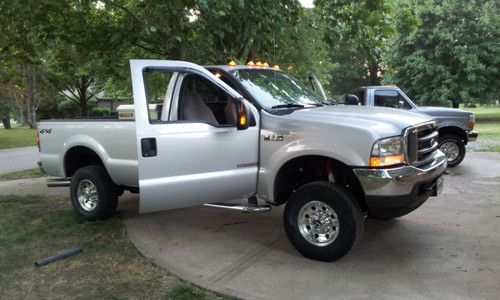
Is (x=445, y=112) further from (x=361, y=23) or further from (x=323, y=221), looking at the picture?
(x=323, y=221)

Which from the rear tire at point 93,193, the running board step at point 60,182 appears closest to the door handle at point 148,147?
the rear tire at point 93,193

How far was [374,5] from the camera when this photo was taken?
8875mm

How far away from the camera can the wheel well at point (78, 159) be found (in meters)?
6.95

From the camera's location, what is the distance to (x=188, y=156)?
5219 mm

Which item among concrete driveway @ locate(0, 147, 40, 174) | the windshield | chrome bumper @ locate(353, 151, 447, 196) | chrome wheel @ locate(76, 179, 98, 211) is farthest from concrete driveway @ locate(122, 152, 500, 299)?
concrete driveway @ locate(0, 147, 40, 174)

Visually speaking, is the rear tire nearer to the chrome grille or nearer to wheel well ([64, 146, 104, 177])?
wheel well ([64, 146, 104, 177])

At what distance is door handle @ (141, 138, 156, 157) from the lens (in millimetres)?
5000

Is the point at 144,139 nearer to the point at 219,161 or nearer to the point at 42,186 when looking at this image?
the point at 219,161

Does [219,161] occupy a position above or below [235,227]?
above

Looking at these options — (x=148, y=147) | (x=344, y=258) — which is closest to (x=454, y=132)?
(x=344, y=258)

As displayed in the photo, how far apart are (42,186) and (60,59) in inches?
160

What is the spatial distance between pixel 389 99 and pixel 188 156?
7.72m

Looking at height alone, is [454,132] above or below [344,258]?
above

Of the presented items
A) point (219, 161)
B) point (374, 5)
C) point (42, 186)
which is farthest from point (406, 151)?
point (42, 186)
